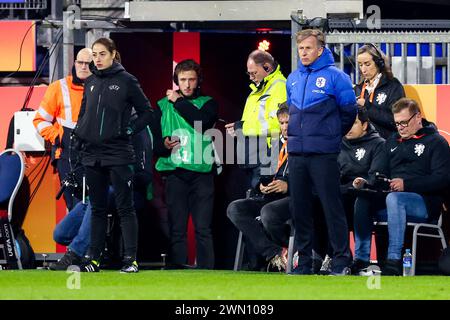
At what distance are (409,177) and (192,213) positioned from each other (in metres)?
2.42

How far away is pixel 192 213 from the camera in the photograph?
562 inches

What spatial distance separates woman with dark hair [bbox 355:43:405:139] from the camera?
43.1 ft

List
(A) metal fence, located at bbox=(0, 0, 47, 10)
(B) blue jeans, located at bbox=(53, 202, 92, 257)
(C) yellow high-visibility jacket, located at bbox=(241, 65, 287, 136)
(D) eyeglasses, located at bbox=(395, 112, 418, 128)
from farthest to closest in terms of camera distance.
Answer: (A) metal fence, located at bbox=(0, 0, 47, 10), (C) yellow high-visibility jacket, located at bbox=(241, 65, 287, 136), (B) blue jeans, located at bbox=(53, 202, 92, 257), (D) eyeglasses, located at bbox=(395, 112, 418, 128)

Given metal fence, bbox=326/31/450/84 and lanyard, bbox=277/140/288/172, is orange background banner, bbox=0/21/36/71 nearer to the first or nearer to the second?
metal fence, bbox=326/31/450/84

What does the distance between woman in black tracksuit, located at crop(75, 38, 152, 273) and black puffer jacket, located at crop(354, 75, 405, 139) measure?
78.3 inches

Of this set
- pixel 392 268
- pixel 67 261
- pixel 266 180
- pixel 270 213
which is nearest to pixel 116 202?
pixel 67 261

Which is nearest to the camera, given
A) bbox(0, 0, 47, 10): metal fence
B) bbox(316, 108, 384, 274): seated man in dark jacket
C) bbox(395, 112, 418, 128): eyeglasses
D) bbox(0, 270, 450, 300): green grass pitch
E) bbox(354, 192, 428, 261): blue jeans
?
bbox(0, 270, 450, 300): green grass pitch

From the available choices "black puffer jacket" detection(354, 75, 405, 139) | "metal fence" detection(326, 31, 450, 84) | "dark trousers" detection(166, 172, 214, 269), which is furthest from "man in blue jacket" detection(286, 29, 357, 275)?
"dark trousers" detection(166, 172, 214, 269)

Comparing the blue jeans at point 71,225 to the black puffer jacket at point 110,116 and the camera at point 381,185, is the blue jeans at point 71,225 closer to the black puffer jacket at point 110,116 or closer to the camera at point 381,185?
the black puffer jacket at point 110,116

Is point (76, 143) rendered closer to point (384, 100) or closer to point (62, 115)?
point (62, 115)

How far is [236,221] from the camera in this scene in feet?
44.6

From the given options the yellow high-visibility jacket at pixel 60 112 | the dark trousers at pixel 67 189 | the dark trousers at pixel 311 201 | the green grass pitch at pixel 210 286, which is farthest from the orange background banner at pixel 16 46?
the dark trousers at pixel 311 201

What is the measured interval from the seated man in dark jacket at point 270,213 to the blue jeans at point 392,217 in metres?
0.75

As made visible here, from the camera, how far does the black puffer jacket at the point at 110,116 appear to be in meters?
12.6
